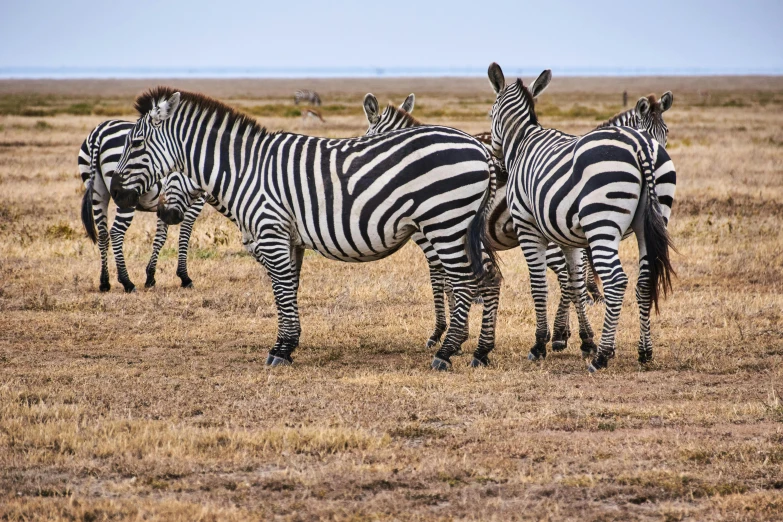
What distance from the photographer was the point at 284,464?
5273mm

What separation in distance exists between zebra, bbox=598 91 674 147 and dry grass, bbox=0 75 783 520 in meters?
2.03

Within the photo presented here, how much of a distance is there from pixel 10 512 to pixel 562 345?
219 inches

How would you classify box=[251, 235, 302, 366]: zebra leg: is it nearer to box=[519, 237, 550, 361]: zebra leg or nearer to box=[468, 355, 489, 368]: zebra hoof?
box=[468, 355, 489, 368]: zebra hoof

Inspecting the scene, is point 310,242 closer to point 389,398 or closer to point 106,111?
point 389,398

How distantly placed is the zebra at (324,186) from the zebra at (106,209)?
2795mm

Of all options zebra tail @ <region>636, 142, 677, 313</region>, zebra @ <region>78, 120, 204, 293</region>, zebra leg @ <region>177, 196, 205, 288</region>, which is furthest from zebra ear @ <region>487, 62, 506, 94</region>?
zebra @ <region>78, 120, 204, 293</region>

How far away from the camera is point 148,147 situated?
28.0 feet

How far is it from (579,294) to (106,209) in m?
6.63

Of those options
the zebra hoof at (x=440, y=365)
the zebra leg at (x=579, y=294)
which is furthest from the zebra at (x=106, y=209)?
the zebra leg at (x=579, y=294)

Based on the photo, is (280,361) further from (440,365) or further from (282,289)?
(440,365)

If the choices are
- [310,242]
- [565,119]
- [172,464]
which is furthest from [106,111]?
[172,464]

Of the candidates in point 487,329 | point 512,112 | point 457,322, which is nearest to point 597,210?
point 487,329

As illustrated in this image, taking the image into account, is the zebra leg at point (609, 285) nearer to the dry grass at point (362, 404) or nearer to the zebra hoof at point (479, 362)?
the dry grass at point (362, 404)

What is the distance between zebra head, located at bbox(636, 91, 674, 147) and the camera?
10506 millimetres
